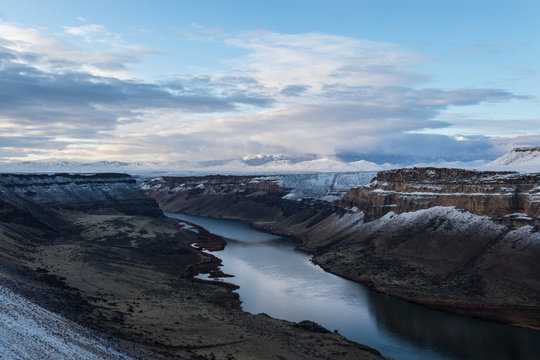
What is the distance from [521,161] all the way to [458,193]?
1791 cm

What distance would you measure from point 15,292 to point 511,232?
65.1 m

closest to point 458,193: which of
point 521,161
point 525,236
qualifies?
point 525,236

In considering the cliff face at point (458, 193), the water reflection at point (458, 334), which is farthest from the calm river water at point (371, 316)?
the cliff face at point (458, 193)

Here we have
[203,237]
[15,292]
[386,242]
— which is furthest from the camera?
[203,237]

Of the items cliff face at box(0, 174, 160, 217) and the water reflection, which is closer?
the water reflection

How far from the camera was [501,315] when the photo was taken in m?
50.6

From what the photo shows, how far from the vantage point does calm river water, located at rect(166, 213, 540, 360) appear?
139ft

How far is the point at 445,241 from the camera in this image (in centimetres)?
7206

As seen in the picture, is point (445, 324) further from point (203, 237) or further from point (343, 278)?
point (203, 237)

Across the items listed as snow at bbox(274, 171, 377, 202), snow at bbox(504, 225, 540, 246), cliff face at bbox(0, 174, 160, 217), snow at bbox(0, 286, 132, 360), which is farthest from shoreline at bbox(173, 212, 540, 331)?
snow at bbox(274, 171, 377, 202)

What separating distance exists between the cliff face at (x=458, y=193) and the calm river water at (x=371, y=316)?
2480 centimetres

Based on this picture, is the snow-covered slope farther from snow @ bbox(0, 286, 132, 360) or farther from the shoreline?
snow @ bbox(0, 286, 132, 360)

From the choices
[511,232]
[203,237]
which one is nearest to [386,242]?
[511,232]

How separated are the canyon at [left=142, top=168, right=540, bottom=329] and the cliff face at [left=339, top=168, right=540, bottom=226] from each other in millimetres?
154
